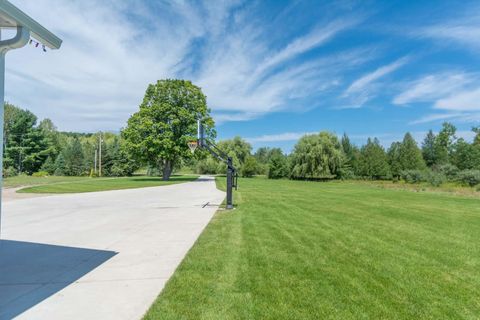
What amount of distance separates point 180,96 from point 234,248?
27.7 metres

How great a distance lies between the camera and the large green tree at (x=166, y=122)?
29141 mm

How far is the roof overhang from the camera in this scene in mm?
2746

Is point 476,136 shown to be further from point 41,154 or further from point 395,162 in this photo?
point 41,154

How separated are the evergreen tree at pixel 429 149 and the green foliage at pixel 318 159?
35.9 metres

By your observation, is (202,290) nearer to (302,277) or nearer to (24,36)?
(302,277)

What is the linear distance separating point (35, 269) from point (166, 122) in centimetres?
2757

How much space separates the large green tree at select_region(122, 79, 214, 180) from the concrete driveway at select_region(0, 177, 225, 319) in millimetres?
20277

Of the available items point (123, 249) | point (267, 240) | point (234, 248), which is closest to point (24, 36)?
point (123, 249)

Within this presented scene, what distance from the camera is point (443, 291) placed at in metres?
3.73

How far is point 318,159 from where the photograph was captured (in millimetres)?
43219

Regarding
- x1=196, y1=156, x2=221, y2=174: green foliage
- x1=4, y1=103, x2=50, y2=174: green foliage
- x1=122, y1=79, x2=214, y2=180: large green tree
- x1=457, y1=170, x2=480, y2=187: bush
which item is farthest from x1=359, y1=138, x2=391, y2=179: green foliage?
x1=4, y1=103, x2=50, y2=174: green foliage

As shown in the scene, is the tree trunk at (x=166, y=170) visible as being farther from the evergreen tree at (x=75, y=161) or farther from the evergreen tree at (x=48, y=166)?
the evergreen tree at (x=48, y=166)

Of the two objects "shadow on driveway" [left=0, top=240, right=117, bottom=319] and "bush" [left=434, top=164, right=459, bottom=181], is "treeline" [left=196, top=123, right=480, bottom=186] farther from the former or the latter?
"shadow on driveway" [left=0, top=240, right=117, bottom=319]

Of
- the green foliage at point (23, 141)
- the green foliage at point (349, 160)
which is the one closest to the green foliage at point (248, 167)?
the green foliage at point (349, 160)
